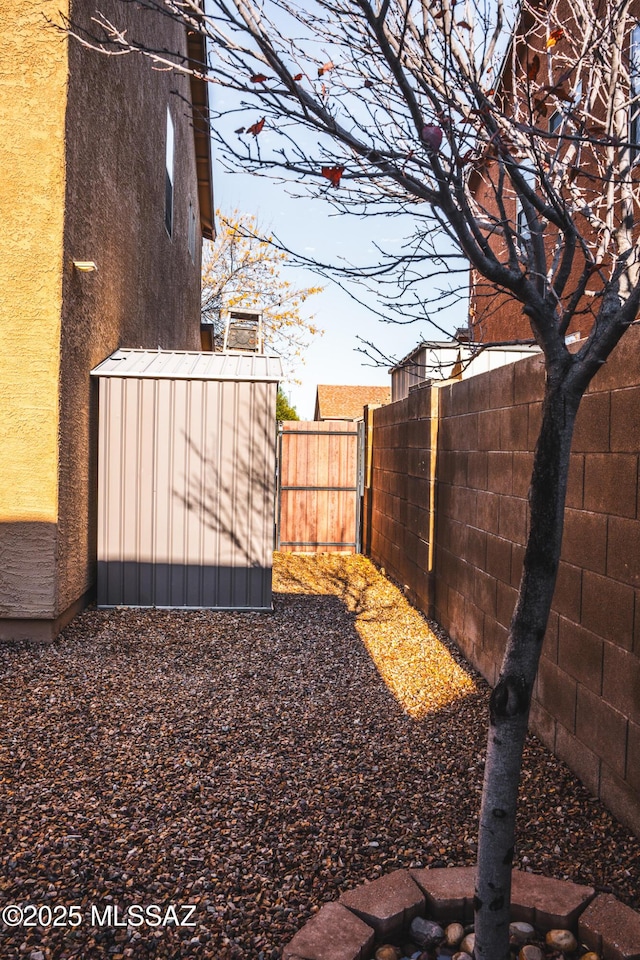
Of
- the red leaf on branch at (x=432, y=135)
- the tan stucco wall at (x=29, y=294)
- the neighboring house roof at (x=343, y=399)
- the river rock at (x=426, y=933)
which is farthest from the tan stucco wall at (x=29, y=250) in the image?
the neighboring house roof at (x=343, y=399)

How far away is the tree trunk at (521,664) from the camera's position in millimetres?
2059

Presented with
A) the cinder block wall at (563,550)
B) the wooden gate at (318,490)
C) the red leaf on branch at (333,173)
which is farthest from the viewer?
the wooden gate at (318,490)

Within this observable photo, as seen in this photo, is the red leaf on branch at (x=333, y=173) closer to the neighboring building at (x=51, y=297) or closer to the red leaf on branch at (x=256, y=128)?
the red leaf on branch at (x=256, y=128)

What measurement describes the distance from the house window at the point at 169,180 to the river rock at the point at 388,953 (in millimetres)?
10589

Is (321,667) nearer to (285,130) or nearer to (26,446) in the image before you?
(26,446)

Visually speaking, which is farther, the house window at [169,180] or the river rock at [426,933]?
the house window at [169,180]

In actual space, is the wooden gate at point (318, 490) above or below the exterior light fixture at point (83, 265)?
below

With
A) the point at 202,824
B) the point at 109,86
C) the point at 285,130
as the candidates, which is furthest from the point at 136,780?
the point at 109,86

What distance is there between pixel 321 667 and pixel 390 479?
15.3 ft

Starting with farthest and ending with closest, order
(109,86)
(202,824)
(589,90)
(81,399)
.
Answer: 1. (109,86)
2. (81,399)
3. (202,824)
4. (589,90)

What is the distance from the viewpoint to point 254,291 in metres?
24.4

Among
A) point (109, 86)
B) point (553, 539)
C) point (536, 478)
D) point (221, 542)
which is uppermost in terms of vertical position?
point (109, 86)

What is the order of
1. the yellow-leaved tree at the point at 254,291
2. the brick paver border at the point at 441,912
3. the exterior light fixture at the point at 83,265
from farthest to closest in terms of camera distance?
the yellow-leaved tree at the point at 254,291
the exterior light fixture at the point at 83,265
the brick paver border at the point at 441,912

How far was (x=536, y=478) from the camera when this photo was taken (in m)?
2.09
